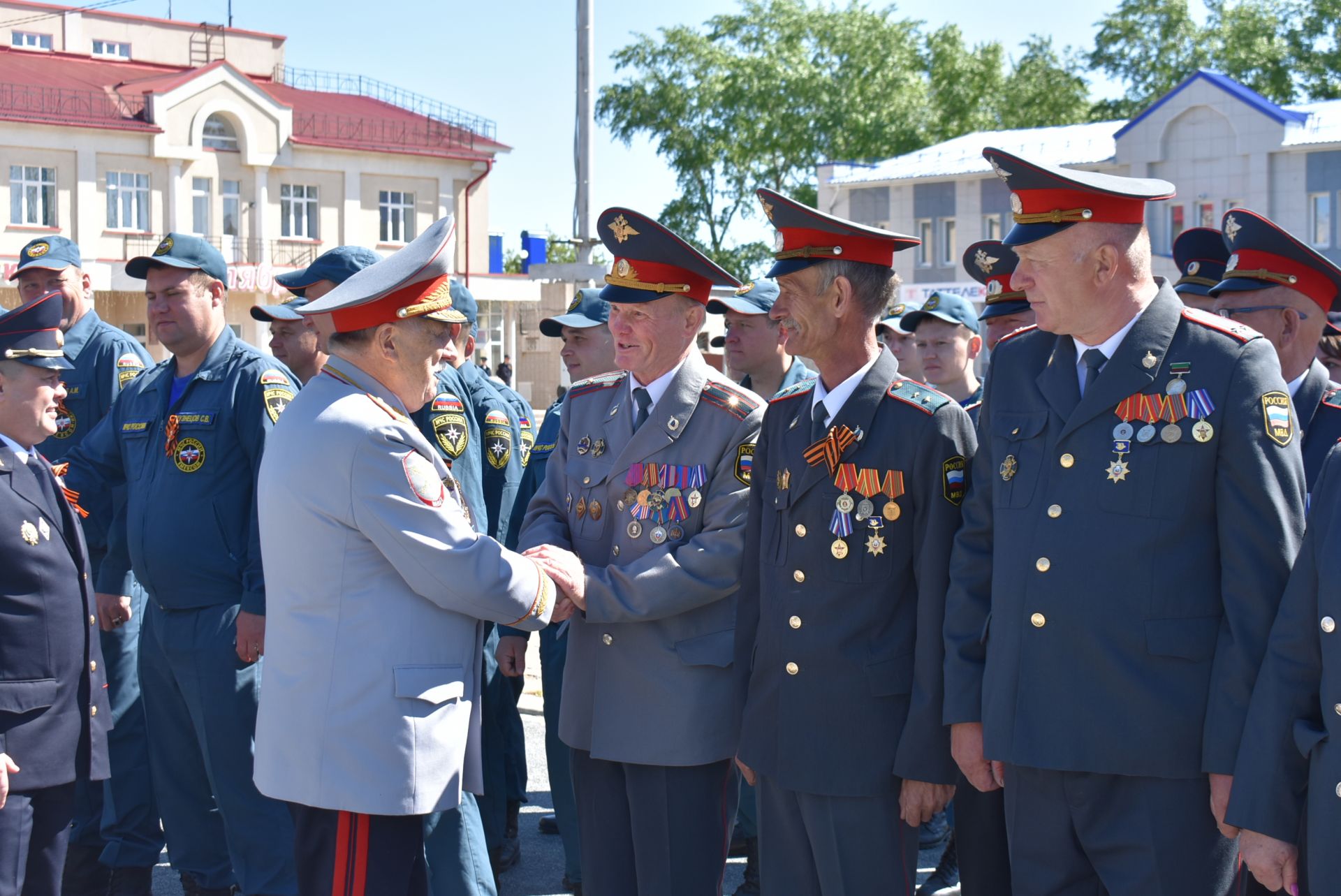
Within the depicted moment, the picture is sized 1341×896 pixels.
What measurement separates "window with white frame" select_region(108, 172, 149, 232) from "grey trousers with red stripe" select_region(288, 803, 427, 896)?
123 feet

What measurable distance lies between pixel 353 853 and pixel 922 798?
146 centimetres

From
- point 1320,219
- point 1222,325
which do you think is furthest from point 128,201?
point 1222,325

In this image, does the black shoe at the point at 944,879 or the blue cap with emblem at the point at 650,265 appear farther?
the black shoe at the point at 944,879

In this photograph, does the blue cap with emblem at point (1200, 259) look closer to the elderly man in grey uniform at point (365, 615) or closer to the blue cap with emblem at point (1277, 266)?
the blue cap with emblem at point (1277, 266)

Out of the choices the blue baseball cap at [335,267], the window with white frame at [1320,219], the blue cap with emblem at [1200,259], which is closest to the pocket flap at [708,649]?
the blue baseball cap at [335,267]

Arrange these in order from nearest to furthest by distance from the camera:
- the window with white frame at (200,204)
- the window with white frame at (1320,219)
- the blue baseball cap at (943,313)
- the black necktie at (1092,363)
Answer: the black necktie at (1092,363) → the blue baseball cap at (943,313) → the window with white frame at (1320,219) → the window with white frame at (200,204)

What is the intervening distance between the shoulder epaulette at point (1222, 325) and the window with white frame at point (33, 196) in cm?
3793

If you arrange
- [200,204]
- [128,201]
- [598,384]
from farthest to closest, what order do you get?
[200,204] < [128,201] < [598,384]

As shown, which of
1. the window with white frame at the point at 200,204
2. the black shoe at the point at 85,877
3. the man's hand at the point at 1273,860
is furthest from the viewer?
the window with white frame at the point at 200,204

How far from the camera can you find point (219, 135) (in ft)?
132

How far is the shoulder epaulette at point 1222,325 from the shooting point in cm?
311

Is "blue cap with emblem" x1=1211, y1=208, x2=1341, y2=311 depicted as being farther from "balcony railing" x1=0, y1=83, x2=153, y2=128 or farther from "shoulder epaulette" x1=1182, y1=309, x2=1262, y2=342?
"balcony railing" x1=0, y1=83, x2=153, y2=128

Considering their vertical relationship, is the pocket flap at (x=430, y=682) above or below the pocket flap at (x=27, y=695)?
above

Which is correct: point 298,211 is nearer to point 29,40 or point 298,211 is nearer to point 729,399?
point 29,40
